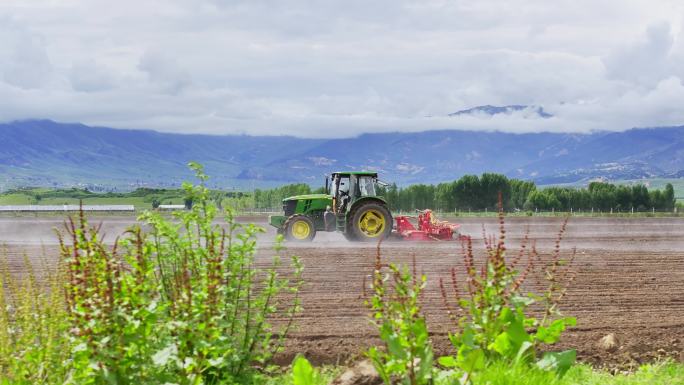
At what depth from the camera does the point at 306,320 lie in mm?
13867

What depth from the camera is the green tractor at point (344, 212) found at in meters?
27.5

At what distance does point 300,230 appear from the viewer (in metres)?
28.3

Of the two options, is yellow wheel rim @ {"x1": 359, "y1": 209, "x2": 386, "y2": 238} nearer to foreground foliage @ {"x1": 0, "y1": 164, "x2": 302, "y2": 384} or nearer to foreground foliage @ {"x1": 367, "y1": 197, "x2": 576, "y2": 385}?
foreground foliage @ {"x1": 0, "y1": 164, "x2": 302, "y2": 384}

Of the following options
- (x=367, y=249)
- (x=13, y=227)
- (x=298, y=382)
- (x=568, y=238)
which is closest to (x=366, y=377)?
(x=298, y=382)

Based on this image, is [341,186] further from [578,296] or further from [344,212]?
[578,296]

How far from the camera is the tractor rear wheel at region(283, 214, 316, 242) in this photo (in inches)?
1109

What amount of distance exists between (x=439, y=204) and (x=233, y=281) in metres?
91.6

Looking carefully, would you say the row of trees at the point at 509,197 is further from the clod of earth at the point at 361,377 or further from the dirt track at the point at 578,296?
the clod of earth at the point at 361,377

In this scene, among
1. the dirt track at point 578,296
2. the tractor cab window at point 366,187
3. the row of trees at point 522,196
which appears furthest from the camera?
the row of trees at point 522,196

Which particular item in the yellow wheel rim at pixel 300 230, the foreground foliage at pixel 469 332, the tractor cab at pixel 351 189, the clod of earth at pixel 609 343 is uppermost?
the tractor cab at pixel 351 189

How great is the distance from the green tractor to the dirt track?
61 cm

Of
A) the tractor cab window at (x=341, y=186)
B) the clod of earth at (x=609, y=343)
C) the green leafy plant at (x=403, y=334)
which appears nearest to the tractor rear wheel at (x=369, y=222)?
the tractor cab window at (x=341, y=186)

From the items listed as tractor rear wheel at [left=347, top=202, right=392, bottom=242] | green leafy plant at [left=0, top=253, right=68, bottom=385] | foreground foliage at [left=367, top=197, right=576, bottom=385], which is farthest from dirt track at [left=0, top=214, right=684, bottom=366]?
green leafy plant at [left=0, top=253, right=68, bottom=385]

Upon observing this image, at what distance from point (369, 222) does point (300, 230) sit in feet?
7.87
